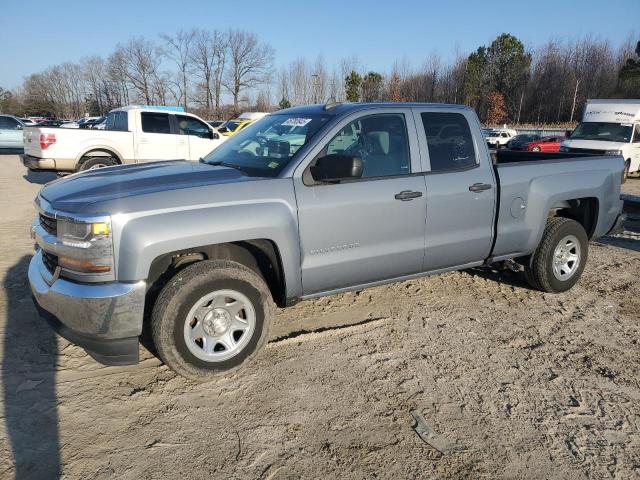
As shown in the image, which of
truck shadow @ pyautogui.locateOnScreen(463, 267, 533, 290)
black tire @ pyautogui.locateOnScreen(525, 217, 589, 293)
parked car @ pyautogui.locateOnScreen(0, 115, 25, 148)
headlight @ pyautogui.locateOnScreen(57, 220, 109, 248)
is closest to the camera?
headlight @ pyautogui.locateOnScreen(57, 220, 109, 248)

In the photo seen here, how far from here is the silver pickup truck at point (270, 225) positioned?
288 centimetres

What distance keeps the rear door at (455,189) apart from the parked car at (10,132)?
22350 mm

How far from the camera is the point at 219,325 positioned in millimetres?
3281

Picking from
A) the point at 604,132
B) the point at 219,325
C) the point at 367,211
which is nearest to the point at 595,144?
the point at 604,132

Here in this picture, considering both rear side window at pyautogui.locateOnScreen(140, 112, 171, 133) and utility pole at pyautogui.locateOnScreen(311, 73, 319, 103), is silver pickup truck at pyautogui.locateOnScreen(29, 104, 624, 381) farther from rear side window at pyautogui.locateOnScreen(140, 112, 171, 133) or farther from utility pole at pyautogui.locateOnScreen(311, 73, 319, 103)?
utility pole at pyautogui.locateOnScreen(311, 73, 319, 103)

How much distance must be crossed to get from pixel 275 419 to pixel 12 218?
7360 millimetres

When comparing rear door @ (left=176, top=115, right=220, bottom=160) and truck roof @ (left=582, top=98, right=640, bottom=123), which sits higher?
truck roof @ (left=582, top=98, right=640, bottom=123)

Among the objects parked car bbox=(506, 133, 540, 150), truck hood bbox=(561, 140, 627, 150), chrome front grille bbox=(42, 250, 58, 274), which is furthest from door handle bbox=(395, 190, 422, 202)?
parked car bbox=(506, 133, 540, 150)

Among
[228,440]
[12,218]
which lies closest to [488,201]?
[228,440]

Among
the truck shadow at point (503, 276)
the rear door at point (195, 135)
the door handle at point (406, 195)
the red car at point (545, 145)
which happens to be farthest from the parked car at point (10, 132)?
the red car at point (545, 145)

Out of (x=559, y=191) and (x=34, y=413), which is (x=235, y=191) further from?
(x=559, y=191)

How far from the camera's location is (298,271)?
3453 millimetres

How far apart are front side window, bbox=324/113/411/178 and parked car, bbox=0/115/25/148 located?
2219 centimetres

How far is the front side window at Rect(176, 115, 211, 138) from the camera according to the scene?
39.0 ft
